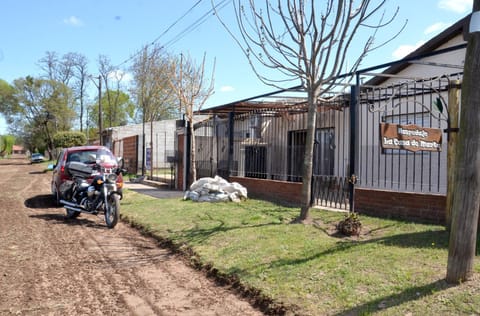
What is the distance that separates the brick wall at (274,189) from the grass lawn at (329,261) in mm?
1389

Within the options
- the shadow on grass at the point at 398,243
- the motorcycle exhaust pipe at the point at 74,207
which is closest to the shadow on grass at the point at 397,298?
the shadow on grass at the point at 398,243

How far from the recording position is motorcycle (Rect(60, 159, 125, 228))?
9.41 meters

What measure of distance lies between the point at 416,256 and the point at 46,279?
463 cm

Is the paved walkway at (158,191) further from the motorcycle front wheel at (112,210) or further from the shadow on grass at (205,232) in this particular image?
the shadow on grass at (205,232)

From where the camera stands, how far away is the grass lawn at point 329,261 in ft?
13.6

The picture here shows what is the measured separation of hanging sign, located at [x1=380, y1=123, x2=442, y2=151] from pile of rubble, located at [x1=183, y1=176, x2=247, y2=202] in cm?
553

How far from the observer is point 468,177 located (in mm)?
4219

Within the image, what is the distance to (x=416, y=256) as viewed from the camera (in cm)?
532

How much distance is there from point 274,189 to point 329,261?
20.2 ft

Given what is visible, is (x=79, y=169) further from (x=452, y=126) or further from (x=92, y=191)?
(x=452, y=126)

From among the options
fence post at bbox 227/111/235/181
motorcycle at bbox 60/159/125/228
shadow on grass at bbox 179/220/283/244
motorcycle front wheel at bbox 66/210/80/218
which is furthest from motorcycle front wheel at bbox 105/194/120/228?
fence post at bbox 227/111/235/181

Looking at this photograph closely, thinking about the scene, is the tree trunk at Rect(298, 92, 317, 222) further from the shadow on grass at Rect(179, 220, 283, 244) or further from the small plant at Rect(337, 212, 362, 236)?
the small plant at Rect(337, 212, 362, 236)

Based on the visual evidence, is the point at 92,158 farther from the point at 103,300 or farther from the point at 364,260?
the point at 364,260

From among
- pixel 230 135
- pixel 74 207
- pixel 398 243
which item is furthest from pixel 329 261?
pixel 230 135
